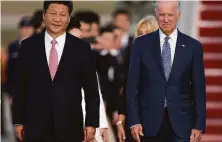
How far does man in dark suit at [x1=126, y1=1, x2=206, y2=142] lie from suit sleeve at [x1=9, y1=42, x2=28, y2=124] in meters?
0.80

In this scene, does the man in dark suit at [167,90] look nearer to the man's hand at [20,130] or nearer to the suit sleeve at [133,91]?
the suit sleeve at [133,91]

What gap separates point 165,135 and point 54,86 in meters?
0.92

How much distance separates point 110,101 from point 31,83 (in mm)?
4909

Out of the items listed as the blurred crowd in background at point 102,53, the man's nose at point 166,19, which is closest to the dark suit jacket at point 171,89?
the man's nose at point 166,19

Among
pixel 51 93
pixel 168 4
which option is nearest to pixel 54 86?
pixel 51 93

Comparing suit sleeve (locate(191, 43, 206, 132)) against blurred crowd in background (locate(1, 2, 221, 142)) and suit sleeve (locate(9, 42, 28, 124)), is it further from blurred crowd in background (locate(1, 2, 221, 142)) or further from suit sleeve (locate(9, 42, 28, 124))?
blurred crowd in background (locate(1, 2, 221, 142))

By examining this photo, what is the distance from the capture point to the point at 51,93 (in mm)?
7484

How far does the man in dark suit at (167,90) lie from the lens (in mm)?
7434

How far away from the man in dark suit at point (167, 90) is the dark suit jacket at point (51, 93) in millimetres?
353

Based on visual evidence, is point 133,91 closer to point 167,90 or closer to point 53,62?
point 167,90

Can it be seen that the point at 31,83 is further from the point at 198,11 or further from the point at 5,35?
the point at 5,35

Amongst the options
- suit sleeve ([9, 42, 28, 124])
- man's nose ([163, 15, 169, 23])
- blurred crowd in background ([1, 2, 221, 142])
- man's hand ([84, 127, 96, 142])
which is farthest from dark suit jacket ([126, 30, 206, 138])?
blurred crowd in background ([1, 2, 221, 142])

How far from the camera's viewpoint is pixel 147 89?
7.49m

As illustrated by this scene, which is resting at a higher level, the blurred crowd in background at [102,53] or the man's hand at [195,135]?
the blurred crowd in background at [102,53]
